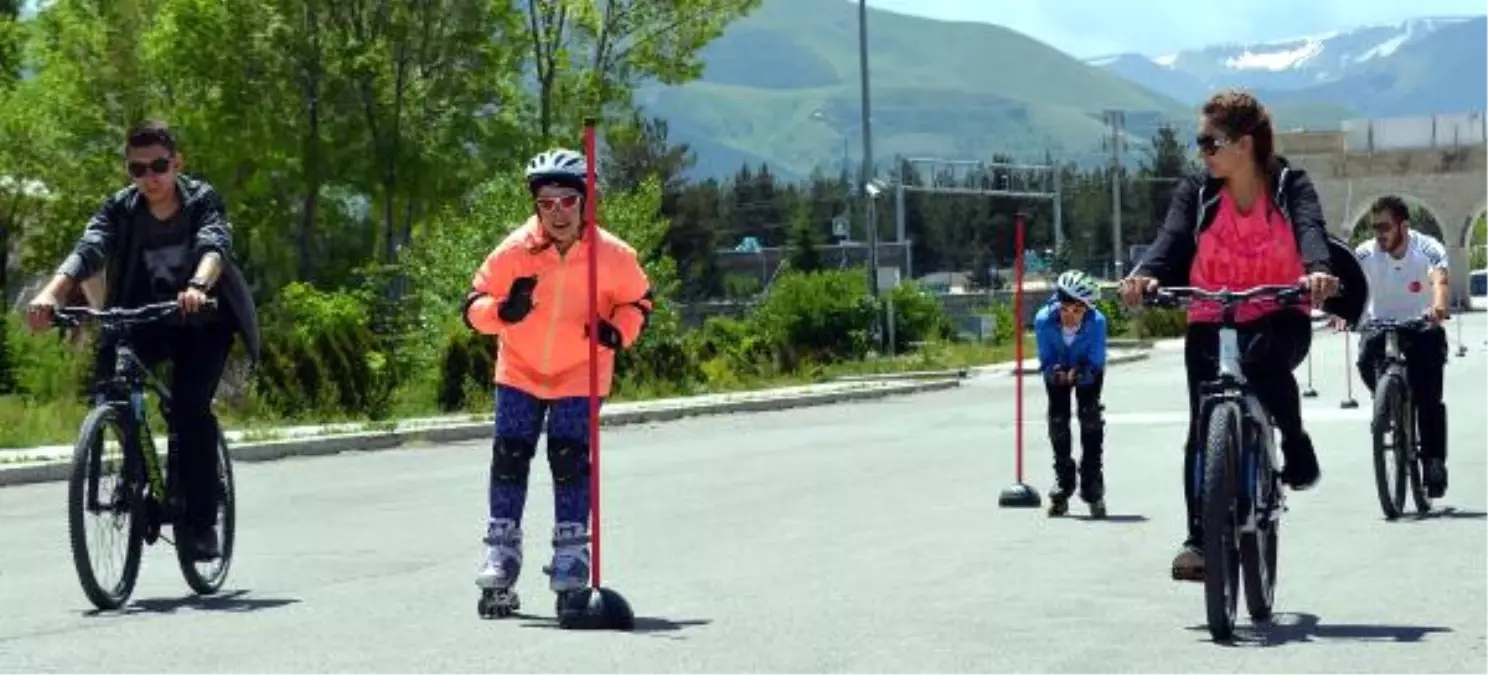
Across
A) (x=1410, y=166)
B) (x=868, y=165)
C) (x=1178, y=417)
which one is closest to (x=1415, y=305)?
(x=1178, y=417)

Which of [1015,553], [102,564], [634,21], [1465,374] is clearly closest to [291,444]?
[1015,553]

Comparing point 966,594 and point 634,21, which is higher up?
point 634,21

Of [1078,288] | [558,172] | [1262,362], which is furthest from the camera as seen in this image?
[1078,288]

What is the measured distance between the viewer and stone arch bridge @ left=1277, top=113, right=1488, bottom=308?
116m

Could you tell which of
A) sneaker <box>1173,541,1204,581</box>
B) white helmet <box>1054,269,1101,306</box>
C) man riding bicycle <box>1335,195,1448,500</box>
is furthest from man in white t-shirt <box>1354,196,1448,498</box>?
sneaker <box>1173,541,1204,581</box>

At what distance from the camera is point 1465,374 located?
135 feet

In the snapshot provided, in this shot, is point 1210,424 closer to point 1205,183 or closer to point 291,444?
point 1205,183

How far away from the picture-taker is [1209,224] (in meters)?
9.51

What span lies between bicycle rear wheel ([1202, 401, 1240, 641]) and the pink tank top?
2.25 ft

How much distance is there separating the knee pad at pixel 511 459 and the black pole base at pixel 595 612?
0.51 metres

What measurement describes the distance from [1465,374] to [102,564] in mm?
33700

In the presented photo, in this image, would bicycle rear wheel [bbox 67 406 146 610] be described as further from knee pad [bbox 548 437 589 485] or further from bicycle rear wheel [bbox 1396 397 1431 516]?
bicycle rear wheel [bbox 1396 397 1431 516]

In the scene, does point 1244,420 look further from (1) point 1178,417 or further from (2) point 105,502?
(1) point 1178,417

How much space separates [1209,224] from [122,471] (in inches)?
161
